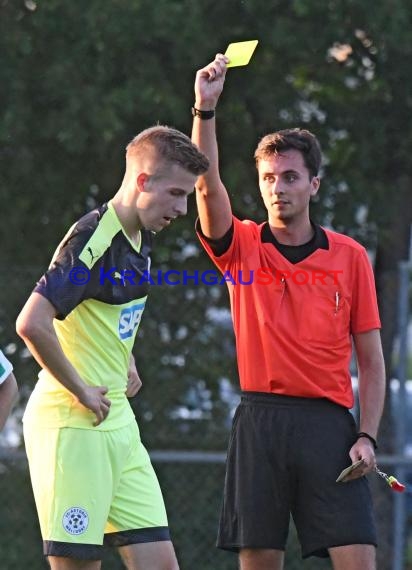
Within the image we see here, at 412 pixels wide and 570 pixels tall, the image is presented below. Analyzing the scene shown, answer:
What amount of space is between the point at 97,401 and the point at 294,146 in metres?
1.30

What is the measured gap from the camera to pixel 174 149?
4.56 metres

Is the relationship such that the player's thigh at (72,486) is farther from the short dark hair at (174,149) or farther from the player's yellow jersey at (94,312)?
the short dark hair at (174,149)

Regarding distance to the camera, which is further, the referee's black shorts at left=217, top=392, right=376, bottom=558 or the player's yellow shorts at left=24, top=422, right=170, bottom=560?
the referee's black shorts at left=217, top=392, right=376, bottom=558

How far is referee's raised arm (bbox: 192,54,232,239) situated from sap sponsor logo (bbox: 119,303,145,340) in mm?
441

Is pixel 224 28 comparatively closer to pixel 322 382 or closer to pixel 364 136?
pixel 364 136

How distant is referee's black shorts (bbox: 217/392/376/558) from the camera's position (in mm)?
4703

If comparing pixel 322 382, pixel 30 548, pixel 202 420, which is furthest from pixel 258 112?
pixel 322 382

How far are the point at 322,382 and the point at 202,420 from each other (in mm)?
2997

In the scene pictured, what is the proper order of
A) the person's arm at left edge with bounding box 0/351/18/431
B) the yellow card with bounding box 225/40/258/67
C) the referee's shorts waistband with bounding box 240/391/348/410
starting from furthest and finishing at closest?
1. the referee's shorts waistband with bounding box 240/391/348/410
2. the yellow card with bounding box 225/40/258/67
3. the person's arm at left edge with bounding box 0/351/18/431

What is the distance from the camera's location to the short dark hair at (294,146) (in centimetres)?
490

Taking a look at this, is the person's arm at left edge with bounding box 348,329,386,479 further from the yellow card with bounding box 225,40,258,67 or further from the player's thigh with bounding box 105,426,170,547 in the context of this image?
the yellow card with bounding box 225,40,258,67

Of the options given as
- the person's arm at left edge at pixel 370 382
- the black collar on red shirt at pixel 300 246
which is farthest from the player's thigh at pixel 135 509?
the black collar on red shirt at pixel 300 246

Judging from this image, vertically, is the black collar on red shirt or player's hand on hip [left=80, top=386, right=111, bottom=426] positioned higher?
the black collar on red shirt

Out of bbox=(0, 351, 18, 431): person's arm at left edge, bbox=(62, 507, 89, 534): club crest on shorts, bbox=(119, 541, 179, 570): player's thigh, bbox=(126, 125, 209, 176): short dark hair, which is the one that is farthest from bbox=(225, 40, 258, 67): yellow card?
bbox=(119, 541, 179, 570): player's thigh
